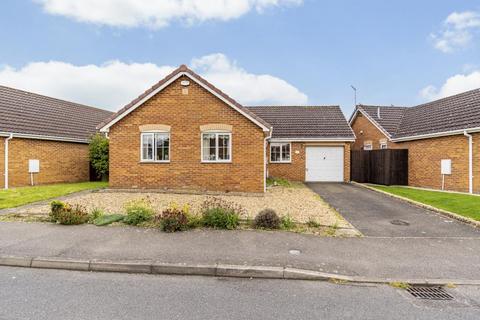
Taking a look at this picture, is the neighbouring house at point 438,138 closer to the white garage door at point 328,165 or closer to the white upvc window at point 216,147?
the white garage door at point 328,165

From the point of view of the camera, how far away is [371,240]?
6.77 m

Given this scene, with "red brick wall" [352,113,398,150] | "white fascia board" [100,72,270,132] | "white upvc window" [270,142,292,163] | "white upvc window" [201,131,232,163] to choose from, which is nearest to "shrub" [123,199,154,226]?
"white upvc window" [201,131,232,163]

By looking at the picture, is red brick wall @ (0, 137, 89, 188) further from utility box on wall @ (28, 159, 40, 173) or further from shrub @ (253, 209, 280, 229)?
shrub @ (253, 209, 280, 229)

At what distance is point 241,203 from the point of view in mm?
10617

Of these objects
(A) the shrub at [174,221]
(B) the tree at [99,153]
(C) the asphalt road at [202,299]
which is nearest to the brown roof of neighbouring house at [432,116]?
(C) the asphalt road at [202,299]

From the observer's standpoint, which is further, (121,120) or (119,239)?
(121,120)

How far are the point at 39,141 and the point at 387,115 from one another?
73.5 ft

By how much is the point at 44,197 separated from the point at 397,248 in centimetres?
1171

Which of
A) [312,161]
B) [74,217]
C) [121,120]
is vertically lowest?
[74,217]

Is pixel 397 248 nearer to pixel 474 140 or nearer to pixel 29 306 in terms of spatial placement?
pixel 29 306

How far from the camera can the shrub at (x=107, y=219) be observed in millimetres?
7621

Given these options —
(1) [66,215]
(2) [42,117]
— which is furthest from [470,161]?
(2) [42,117]

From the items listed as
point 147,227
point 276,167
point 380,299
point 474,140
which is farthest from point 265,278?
point 276,167

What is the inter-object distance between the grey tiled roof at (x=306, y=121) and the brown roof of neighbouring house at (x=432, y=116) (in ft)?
8.30
